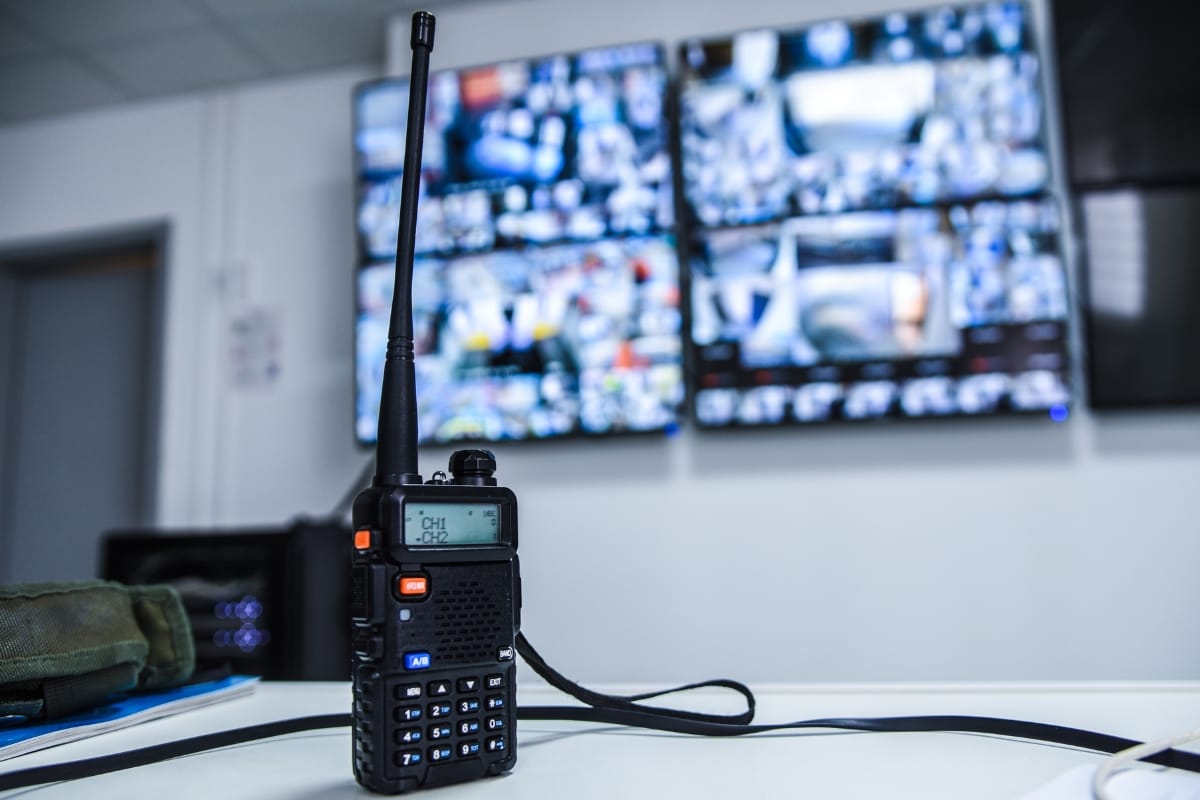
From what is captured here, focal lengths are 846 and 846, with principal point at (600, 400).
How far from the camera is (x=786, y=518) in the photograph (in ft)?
7.25

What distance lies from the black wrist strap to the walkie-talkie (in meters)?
0.05

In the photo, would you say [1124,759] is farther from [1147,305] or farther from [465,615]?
[1147,305]

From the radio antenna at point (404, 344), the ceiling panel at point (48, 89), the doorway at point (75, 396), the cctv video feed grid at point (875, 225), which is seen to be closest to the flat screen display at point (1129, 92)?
the cctv video feed grid at point (875, 225)

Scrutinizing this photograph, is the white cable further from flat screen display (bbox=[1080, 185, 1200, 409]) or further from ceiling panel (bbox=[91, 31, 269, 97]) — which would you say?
ceiling panel (bbox=[91, 31, 269, 97])

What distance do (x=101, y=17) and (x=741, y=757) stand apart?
2.99 metres

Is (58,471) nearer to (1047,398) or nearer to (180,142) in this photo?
(180,142)

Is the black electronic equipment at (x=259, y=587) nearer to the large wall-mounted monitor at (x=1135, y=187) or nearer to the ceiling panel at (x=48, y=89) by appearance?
the ceiling panel at (x=48, y=89)

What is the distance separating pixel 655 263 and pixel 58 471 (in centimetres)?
257

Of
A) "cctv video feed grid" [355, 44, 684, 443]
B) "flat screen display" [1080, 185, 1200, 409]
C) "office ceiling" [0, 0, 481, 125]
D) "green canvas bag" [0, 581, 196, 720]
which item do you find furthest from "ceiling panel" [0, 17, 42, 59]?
"flat screen display" [1080, 185, 1200, 409]

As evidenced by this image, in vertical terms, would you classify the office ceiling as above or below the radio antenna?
above

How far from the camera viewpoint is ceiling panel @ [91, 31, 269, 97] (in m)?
2.76

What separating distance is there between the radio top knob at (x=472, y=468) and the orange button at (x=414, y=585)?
7 centimetres

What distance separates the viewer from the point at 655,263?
220cm

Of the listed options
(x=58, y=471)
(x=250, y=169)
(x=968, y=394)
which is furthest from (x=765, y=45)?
(x=58, y=471)
